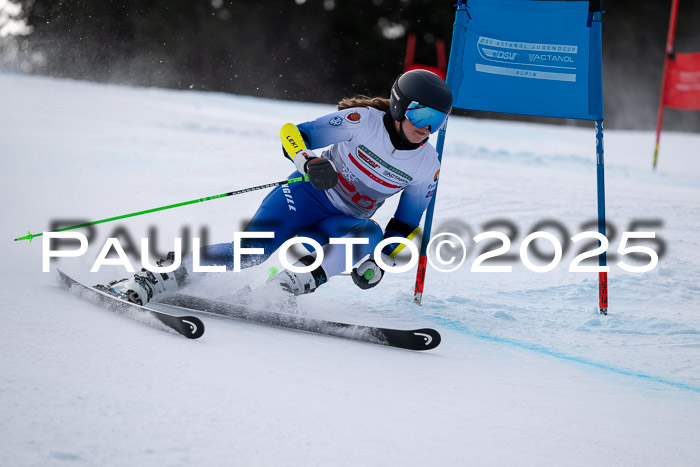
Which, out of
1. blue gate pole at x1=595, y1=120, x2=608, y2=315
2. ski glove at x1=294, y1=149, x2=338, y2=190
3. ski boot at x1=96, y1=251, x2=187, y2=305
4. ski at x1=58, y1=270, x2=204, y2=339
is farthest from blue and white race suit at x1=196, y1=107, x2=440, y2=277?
blue gate pole at x1=595, y1=120, x2=608, y2=315

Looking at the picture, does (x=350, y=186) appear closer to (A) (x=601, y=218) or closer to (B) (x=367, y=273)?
(B) (x=367, y=273)

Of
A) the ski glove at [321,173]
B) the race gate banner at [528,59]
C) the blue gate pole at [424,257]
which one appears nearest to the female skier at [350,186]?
the ski glove at [321,173]

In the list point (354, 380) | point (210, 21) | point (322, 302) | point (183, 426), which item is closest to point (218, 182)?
point (322, 302)

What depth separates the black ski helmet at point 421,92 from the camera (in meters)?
2.87

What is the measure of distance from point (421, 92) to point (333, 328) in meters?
1.03

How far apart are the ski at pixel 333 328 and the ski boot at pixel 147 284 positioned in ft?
0.29

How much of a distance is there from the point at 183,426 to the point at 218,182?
15.4ft

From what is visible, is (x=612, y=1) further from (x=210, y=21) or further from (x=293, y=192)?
(x=293, y=192)

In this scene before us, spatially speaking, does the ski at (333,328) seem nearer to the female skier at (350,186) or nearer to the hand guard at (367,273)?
the female skier at (350,186)

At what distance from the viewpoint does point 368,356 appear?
2527 mm

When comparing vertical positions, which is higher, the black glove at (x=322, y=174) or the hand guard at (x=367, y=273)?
the black glove at (x=322, y=174)

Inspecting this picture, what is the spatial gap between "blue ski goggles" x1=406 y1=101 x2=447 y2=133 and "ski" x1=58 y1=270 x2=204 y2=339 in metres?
1.21

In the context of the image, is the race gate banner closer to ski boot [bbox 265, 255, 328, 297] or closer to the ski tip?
ski boot [bbox 265, 255, 328, 297]

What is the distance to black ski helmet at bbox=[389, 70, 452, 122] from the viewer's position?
2.87 m
